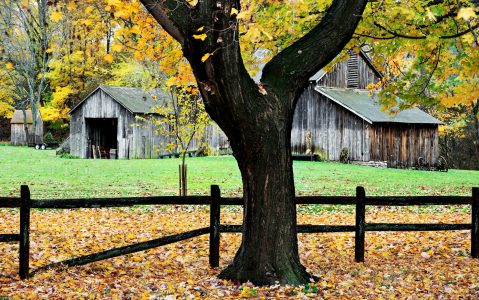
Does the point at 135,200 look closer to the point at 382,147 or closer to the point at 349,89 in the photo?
the point at 382,147

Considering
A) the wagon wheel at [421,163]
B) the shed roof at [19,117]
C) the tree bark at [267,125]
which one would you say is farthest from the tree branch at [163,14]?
the shed roof at [19,117]

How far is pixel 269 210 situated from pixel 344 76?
126 ft

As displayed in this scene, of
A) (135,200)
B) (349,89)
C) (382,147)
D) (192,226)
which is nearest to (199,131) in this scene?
(192,226)

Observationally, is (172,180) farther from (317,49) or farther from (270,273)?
(317,49)

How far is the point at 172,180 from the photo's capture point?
27297 millimetres

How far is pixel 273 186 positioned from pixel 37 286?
3728 mm

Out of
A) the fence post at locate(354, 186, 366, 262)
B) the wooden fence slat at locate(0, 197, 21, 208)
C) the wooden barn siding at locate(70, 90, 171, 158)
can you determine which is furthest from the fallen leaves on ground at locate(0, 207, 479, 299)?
the wooden barn siding at locate(70, 90, 171, 158)

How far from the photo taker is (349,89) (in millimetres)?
45000

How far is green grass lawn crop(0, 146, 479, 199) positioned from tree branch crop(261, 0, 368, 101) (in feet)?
45.9

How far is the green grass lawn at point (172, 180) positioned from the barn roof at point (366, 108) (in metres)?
4.52

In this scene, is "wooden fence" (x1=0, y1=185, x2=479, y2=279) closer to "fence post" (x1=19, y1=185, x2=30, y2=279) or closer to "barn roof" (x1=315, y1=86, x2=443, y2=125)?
"fence post" (x1=19, y1=185, x2=30, y2=279)

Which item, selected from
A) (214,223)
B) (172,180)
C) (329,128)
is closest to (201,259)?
(214,223)

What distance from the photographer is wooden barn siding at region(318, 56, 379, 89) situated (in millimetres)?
43844

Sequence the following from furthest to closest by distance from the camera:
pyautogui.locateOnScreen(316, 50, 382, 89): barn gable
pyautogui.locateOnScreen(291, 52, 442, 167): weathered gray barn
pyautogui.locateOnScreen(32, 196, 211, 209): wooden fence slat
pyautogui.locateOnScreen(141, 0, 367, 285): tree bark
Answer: pyautogui.locateOnScreen(316, 50, 382, 89): barn gable, pyautogui.locateOnScreen(291, 52, 442, 167): weathered gray barn, pyautogui.locateOnScreen(32, 196, 211, 209): wooden fence slat, pyautogui.locateOnScreen(141, 0, 367, 285): tree bark
